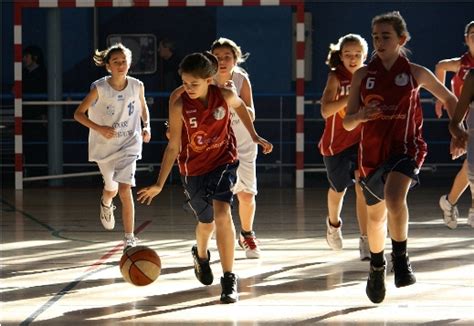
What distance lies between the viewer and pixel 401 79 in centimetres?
672

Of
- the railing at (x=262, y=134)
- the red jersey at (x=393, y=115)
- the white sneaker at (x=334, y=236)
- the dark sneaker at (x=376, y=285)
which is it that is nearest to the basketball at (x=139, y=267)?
the dark sneaker at (x=376, y=285)

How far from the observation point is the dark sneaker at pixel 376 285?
21.9ft

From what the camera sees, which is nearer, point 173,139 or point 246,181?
point 173,139

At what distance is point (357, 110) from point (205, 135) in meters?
1.02

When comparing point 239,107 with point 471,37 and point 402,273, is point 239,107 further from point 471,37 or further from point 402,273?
point 471,37

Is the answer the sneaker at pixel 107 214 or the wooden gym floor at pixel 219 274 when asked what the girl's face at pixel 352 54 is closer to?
the wooden gym floor at pixel 219 274

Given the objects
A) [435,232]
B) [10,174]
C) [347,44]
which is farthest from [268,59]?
[347,44]

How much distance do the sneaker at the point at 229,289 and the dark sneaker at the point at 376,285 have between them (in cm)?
84

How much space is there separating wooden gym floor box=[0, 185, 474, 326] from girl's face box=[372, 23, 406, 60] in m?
1.51

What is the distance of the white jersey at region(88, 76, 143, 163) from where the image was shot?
958cm

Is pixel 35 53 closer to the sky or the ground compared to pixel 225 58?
closer to the ground

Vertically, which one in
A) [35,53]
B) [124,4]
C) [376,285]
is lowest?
[376,285]

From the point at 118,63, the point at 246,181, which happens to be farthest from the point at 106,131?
the point at 246,181

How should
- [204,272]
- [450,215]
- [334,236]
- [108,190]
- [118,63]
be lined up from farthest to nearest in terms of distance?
[450,215] → [108,190] → [118,63] → [334,236] → [204,272]
